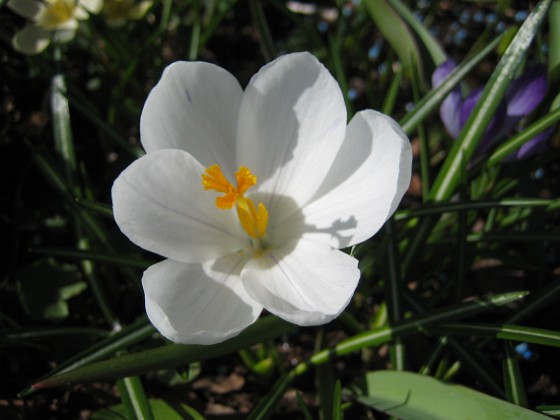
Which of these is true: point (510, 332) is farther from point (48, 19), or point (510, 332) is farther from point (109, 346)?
point (48, 19)

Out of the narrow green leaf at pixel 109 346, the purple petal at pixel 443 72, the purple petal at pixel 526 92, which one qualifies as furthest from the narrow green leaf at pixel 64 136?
the purple petal at pixel 526 92

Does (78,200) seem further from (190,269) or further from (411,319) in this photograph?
(411,319)

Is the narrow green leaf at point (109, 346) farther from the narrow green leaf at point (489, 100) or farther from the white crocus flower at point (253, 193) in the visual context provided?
the narrow green leaf at point (489, 100)

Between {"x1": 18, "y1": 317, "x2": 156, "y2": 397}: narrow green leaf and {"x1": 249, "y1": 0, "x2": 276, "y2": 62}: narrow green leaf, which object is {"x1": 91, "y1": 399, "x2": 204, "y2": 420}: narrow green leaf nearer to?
{"x1": 18, "y1": 317, "x2": 156, "y2": 397}: narrow green leaf

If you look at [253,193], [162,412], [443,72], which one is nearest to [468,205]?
[443,72]

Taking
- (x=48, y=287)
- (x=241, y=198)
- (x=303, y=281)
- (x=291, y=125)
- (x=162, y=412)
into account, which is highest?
(x=291, y=125)

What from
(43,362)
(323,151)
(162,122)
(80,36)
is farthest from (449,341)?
(80,36)
